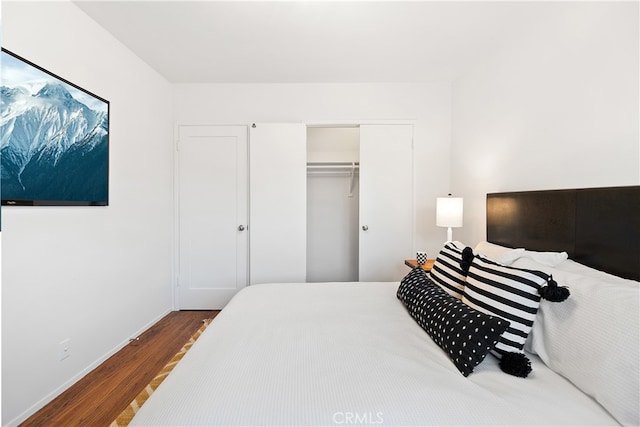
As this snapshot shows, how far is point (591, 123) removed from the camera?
141cm

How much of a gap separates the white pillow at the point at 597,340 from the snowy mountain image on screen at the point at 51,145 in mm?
2577

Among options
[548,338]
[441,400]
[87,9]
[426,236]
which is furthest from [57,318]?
[426,236]

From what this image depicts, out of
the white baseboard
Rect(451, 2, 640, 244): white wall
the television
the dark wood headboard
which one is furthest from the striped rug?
Rect(451, 2, 640, 244): white wall

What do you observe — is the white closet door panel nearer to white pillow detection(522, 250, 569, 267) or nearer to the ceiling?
the ceiling

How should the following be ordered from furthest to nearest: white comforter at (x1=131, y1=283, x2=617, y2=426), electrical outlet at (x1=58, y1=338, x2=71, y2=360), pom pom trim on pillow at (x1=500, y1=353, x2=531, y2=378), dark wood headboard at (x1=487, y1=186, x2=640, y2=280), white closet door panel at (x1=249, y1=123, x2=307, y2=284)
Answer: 1. white closet door panel at (x1=249, y1=123, x2=307, y2=284)
2. electrical outlet at (x1=58, y1=338, x2=71, y2=360)
3. dark wood headboard at (x1=487, y1=186, x2=640, y2=280)
4. pom pom trim on pillow at (x1=500, y1=353, x2=531, y2=378)
5. white comforter at (x1=131, y1=283, x2=617, y2=426)

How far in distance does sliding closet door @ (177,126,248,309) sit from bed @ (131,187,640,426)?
181 centimetres

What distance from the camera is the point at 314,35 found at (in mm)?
2080

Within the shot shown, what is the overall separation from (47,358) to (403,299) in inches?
84.9

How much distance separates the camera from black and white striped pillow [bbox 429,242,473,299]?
142 centimetres

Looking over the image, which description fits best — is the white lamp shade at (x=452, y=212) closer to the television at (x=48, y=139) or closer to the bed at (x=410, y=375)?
the bed at (x=410, y=375)

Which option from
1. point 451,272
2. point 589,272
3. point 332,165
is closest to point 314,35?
point 332,165

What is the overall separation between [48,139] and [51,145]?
0.12ft

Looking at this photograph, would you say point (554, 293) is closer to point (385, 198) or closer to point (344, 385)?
point (344, 385)

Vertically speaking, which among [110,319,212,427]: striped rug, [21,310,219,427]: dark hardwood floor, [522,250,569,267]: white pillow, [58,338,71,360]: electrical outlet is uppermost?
[522,250,569,267]: white pillow
